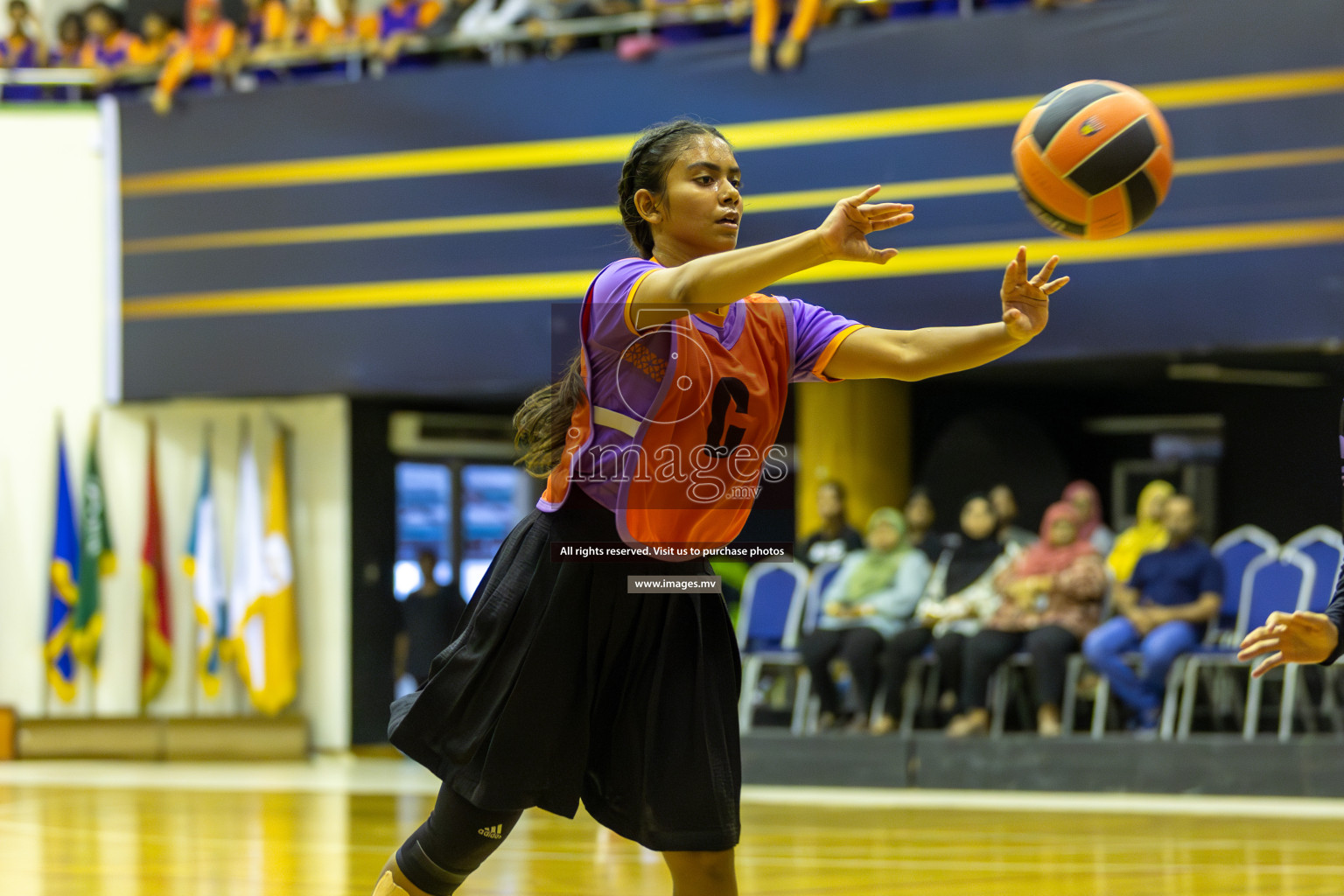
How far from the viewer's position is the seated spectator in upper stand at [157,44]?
1117cm

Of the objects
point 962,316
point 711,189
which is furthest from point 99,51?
point 711,189

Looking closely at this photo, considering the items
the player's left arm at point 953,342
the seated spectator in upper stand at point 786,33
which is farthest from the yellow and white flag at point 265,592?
the player's left arm at point 953,342

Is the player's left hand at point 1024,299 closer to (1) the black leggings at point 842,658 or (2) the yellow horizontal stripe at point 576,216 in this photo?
(2) the yellow horizontal stripe at point 576,216

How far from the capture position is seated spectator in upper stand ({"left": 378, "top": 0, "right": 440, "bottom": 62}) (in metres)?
10.6

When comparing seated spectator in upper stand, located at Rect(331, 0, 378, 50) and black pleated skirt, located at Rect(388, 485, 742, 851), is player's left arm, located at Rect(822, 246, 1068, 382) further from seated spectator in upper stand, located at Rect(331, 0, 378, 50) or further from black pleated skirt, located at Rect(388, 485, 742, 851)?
seated spectator in upper stand, located at Rect(331, 0, 378, 50)

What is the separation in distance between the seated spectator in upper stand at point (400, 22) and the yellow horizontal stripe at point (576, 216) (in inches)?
46.0

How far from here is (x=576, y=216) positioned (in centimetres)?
1001

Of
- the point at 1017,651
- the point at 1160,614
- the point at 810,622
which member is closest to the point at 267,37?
the point at 810,622

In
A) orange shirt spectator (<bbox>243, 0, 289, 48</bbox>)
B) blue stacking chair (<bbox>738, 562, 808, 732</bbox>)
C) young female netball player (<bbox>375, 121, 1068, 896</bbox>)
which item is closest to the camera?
young female netball player (<bbox>375, 121, 1068, 896</bbox>)

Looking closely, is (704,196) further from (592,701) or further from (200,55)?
(200,55)

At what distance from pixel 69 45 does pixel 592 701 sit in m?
10.4

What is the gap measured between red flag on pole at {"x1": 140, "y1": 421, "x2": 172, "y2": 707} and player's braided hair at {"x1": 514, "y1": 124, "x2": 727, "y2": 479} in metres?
8.88

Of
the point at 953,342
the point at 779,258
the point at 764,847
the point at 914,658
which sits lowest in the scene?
the point at 764,847

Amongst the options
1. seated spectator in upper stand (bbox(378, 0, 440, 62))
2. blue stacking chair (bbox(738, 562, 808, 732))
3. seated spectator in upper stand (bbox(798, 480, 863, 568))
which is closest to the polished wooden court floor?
blue stacking chair (bbox(738, 562, 808, 732))
